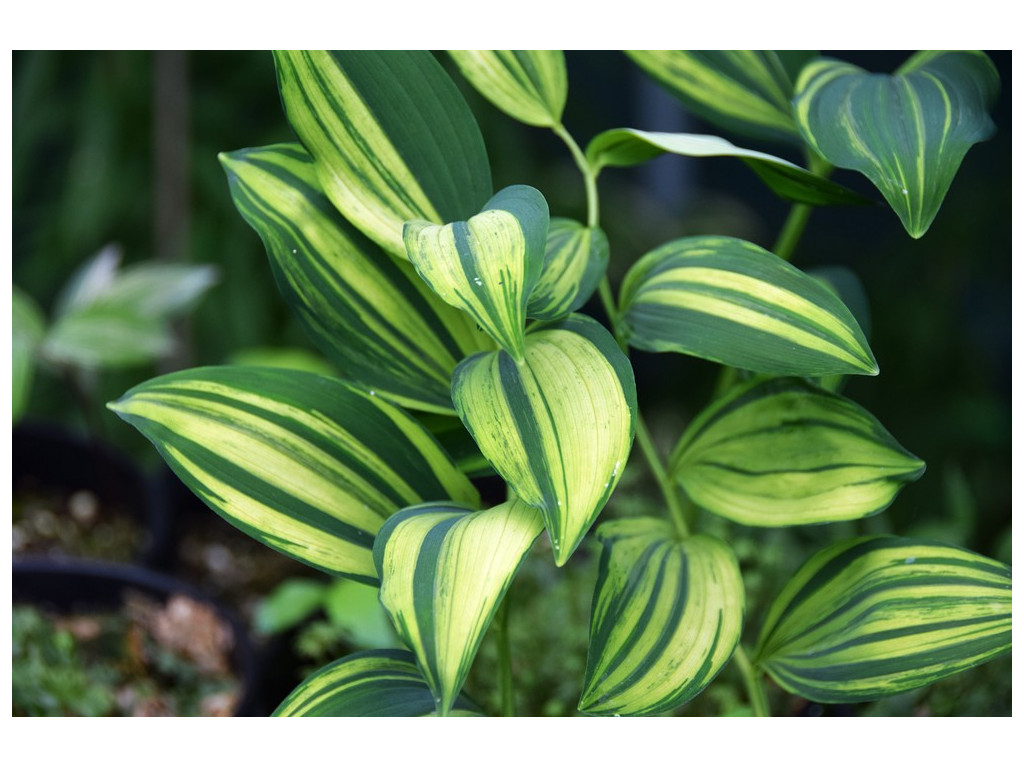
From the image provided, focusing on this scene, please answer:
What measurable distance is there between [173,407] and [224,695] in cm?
38

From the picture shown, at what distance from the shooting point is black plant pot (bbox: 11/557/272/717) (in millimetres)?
721

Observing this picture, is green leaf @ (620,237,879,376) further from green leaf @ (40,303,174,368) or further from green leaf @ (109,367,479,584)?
green leaf @ (40,303,174,368)

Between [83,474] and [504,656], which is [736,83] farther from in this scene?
[83,474]

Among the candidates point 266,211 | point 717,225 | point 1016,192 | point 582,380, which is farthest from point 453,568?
point 717,225

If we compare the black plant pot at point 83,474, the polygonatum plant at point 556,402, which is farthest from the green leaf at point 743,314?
the black plant pot at point 83,474

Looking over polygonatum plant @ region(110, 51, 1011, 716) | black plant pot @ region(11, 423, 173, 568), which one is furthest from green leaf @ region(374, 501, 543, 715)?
black plant pot @ region(11, 423, 173, 568)

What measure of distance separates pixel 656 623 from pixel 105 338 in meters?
0.53

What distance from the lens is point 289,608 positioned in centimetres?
77

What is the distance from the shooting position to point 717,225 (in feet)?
4.44

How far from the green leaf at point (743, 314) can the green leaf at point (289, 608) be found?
42cm

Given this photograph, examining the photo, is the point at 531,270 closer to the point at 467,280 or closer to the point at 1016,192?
the point at 467,280

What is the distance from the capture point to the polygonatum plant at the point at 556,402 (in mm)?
396

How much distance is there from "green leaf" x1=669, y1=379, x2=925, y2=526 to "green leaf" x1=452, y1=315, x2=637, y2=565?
117 millimetres

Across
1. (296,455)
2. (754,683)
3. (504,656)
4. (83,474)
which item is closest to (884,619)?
(754,683)
